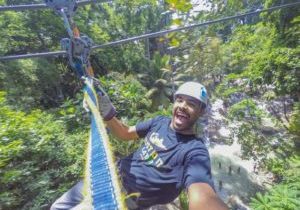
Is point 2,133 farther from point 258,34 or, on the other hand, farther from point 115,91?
point 258,34

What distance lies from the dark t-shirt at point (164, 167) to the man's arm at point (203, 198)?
0.05m

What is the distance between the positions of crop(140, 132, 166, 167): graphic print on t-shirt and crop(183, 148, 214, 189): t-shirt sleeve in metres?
0.24

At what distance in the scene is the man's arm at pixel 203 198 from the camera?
1235 millimetres

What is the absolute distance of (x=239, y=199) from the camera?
795 centimetres

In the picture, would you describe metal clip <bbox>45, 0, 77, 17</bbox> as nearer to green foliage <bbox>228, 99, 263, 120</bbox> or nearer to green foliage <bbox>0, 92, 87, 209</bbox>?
green foliage <bbox>0, 92, 87, 209</bbox>

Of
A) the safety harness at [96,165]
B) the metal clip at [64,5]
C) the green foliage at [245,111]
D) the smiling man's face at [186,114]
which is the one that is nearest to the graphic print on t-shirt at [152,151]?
the smiling man's face at [186,114]

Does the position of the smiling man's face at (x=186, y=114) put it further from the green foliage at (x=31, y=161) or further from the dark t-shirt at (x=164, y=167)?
the green foliage at (x=31, y=161)

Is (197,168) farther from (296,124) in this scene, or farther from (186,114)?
(296,124)

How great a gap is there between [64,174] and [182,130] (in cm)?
252

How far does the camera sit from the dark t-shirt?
1.61m

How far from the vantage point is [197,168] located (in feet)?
5.05

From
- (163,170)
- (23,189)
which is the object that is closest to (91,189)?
(163,170)

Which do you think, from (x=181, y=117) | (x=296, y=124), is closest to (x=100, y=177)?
(x=181, y=117)

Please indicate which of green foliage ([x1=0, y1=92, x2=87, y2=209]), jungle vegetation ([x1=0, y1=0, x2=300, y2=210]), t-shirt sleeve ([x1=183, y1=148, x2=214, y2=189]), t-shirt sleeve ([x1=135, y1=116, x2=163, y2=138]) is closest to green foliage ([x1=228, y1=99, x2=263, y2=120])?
jungle vegetation ([x1=0, y1=0, x2=300, y2=210])
